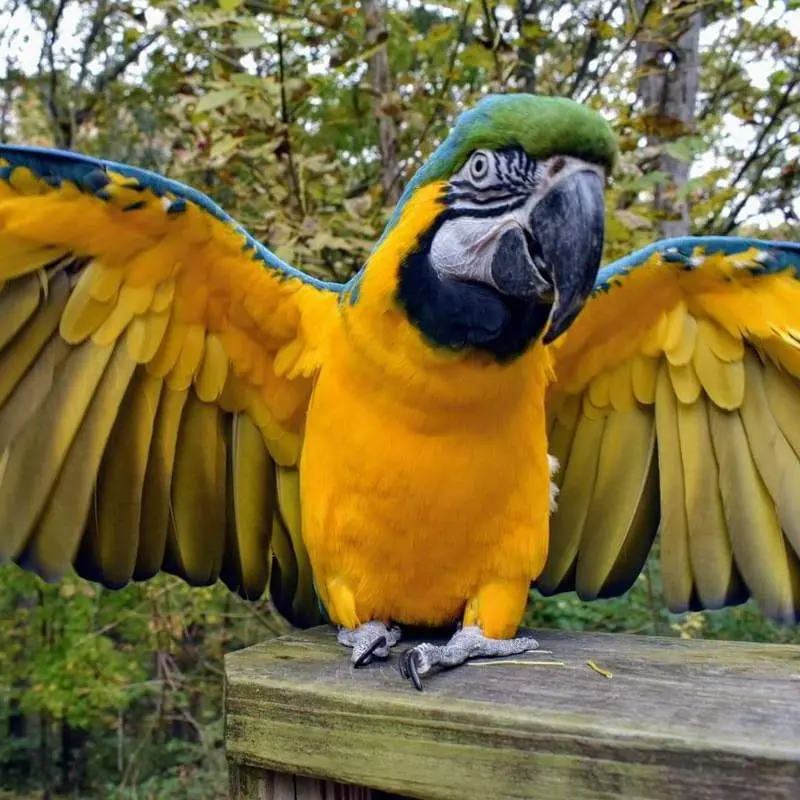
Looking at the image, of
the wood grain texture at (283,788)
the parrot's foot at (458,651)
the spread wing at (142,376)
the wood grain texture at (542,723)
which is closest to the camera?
the wood grain texture at (542,723)

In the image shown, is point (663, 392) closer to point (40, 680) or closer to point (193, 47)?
point (193, 47)

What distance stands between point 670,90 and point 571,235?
2.57 m

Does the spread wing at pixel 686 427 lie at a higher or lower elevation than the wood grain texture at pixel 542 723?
higher

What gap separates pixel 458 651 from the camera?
137 cm

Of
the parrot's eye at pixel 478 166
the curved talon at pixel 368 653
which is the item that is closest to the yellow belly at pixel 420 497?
the curved talon at pixel 368 653

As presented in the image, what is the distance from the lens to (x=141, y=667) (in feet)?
18.9

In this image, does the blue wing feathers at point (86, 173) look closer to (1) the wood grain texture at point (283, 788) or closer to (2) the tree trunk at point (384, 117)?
(1) the wood grain texture at point (283, 788)

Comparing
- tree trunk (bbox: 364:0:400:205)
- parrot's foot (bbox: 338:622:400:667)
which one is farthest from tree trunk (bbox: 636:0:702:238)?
parrot's foot (bbox: 338:622:400:667)

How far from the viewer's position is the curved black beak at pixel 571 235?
1.27m

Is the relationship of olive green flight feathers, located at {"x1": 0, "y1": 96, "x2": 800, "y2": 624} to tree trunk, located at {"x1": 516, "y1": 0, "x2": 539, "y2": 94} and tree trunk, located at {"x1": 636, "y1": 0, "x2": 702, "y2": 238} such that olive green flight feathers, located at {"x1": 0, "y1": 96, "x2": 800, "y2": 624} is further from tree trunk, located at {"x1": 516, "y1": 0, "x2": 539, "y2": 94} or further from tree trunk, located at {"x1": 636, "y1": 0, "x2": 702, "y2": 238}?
tree trunk, located at {"x1": 516, "y1": 0, "x2": 539, "y2": 94}

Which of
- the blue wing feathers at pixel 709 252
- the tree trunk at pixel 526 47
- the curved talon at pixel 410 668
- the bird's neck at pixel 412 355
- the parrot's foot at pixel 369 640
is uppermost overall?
the tree trunk at pixel 526 47

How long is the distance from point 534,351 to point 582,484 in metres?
0.57

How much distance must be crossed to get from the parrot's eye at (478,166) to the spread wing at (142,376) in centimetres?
46

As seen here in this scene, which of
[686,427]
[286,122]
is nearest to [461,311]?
[686,427]
